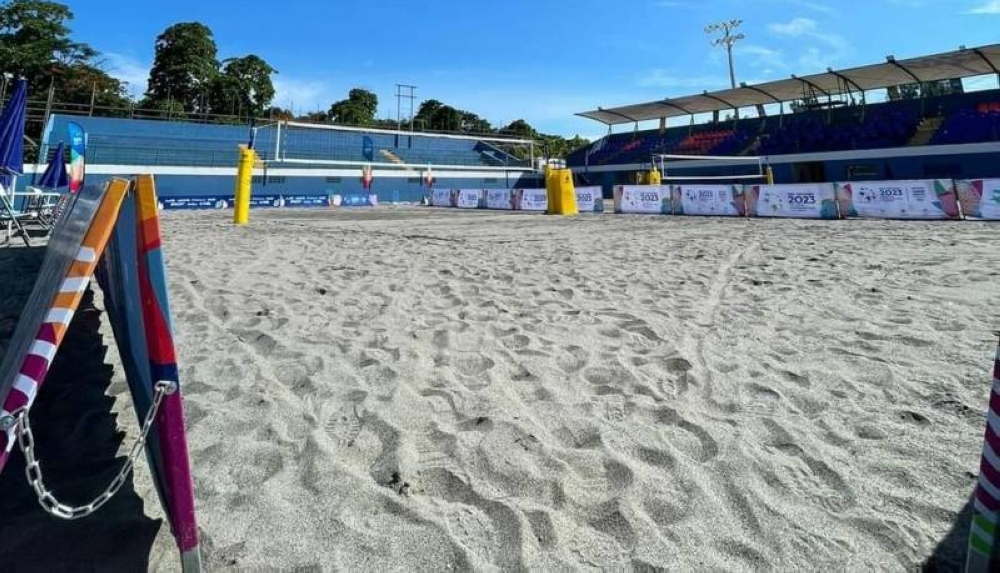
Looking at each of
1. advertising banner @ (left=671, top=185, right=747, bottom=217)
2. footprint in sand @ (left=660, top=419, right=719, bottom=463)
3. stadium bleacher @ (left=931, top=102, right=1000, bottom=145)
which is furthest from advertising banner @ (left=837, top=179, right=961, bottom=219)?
stadium bleacher @ (left=931, top=102, right=1000, bottom=145)

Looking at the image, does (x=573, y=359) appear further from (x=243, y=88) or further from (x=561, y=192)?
(x=243, y=88)

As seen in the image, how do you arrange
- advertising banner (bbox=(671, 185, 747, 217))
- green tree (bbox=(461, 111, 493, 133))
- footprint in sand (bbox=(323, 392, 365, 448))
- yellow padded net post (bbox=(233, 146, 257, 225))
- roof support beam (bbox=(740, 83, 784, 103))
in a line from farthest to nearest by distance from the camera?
green tree (bbox=(461, 111, 493, 133)), roof support beam (bbox=(740, 83, 784, 103)), advertising banner (bbox=(671, 185, 747, 217)), yellow padded net post (bbox=(233, 146, 257, 225)), footprint in sand (bbox=(323, 392, 365, 448))

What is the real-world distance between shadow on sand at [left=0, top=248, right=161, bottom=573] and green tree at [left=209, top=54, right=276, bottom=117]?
2334 inches

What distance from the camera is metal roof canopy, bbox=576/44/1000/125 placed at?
992 inches

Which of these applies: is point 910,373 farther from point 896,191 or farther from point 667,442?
point 896,191

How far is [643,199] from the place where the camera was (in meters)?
19.8

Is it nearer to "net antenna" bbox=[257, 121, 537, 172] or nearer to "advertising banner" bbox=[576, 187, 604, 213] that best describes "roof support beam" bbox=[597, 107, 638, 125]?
"net antenna" bbox=[257, 121, 537, 172]

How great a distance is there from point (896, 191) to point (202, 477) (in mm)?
17063

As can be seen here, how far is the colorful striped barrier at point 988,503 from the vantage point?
1.40 metres

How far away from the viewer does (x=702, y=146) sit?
121 feet

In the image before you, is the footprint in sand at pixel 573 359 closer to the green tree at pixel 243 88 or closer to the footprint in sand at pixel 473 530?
the footprint in sand at pixel 473 530

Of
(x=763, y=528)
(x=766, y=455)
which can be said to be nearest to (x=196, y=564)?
(x=763, y=528)

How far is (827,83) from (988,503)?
3593 cm

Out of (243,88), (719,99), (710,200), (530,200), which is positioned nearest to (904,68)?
(719,99)
